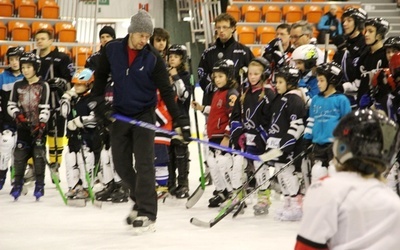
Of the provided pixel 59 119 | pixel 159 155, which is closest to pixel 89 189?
pixel 159 155

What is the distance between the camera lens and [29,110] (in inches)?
→ 274

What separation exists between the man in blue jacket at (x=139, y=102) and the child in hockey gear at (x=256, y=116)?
1042 millimetres

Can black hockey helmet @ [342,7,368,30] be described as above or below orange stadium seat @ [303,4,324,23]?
below

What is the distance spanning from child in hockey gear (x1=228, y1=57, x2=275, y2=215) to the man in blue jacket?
1.04 metres

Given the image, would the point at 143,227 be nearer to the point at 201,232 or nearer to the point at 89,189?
the point at 201,232

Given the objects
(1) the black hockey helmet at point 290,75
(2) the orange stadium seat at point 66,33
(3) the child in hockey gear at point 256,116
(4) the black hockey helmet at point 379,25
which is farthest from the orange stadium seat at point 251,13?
(1) the black hockey helmet at point 290,75

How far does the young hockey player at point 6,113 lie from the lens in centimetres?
736

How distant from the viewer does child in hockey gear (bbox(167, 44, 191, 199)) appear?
709 centimetres

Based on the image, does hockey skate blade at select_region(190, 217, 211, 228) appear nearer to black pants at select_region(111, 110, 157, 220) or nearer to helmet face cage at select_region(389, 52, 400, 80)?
black pants at select_region(111, 110, 157, 220)

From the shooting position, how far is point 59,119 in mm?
7867

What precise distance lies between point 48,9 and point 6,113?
22.6 feet

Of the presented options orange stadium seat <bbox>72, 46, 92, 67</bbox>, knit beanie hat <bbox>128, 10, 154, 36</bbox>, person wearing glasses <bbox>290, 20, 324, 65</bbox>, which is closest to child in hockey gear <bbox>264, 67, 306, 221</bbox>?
person wearing glasses <bbox>290, 20, 324, 65</bbox>

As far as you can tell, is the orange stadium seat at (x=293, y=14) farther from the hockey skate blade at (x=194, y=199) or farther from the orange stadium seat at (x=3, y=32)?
the hockey skate blade at (x=194, y=199)

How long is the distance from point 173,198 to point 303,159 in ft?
4.45
